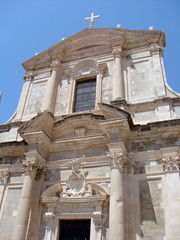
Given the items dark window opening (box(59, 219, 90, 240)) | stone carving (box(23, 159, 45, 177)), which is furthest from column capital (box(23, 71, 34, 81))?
dark window opening (box(59, 219, 90, 240))

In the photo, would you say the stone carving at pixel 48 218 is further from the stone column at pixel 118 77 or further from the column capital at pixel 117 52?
the column capital at pixel 117 52

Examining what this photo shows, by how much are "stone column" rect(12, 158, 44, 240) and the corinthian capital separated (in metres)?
3.07

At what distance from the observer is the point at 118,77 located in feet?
40.5

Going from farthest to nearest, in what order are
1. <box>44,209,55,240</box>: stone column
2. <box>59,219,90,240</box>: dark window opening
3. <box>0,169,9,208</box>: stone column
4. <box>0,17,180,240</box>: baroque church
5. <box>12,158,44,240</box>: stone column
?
<box>0,169,9,208</box>: stone column, <box>44,209,55,240</box>: stone column, <box>59,219,90,240</box>: dark window opening, <box>12,158,44,240</box>: stone column, <box>0,17,180,240</box>: baroque church

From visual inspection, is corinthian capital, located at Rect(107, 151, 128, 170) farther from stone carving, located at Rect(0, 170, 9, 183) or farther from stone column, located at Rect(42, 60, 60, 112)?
stone carving, located at Rect(0, 170, 9, 183)

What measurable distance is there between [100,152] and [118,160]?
134cm

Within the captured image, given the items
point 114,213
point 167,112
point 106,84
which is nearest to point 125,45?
point 106,84

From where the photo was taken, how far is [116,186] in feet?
28.8

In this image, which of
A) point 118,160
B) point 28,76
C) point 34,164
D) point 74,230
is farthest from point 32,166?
point 28,76

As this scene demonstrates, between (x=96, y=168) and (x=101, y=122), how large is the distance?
180 centimetres

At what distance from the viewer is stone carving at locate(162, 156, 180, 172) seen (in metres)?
8.89

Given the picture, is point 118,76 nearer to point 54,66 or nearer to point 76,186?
point 54,66

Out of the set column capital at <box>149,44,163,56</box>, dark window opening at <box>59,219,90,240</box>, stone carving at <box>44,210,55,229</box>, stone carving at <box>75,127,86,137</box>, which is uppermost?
column capital at <box>149,44,163,56</box>

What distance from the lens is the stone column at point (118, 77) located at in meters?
11.9
